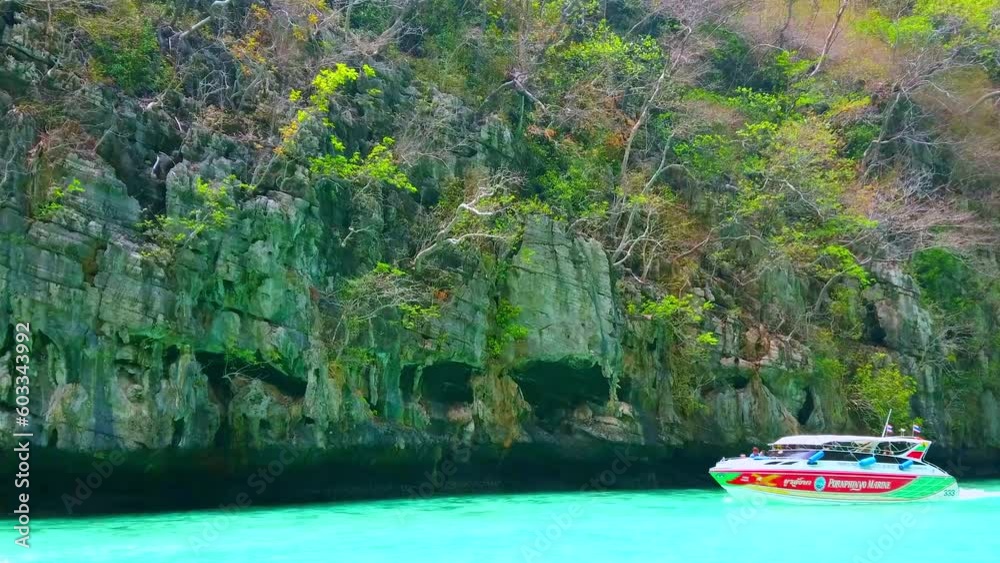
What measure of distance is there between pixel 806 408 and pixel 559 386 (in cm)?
630

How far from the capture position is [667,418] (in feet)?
61.1

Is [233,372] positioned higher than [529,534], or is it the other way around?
[233,372]

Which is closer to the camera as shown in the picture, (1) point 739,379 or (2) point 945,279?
(1) point 739,379

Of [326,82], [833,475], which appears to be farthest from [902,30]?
[326,82]

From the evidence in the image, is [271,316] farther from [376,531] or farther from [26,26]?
[26,26]

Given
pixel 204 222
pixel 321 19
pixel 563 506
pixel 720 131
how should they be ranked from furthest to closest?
pixel 720 131, pixel 321 19, pixel 563 506, pixel 204 222

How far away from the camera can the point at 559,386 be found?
18.1 m

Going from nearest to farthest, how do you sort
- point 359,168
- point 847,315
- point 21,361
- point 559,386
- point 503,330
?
point 21,361 → point 359,168 → point 503,330 → point 559,386 → point 847,315

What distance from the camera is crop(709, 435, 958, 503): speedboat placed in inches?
630

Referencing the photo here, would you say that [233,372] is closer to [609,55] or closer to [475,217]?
[475,217]

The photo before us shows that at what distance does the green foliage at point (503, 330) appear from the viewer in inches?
654

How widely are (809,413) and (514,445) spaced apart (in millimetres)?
7422

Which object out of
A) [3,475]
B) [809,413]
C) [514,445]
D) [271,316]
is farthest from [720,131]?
[3,475]

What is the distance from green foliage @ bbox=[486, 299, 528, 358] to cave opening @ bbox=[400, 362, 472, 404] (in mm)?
622
